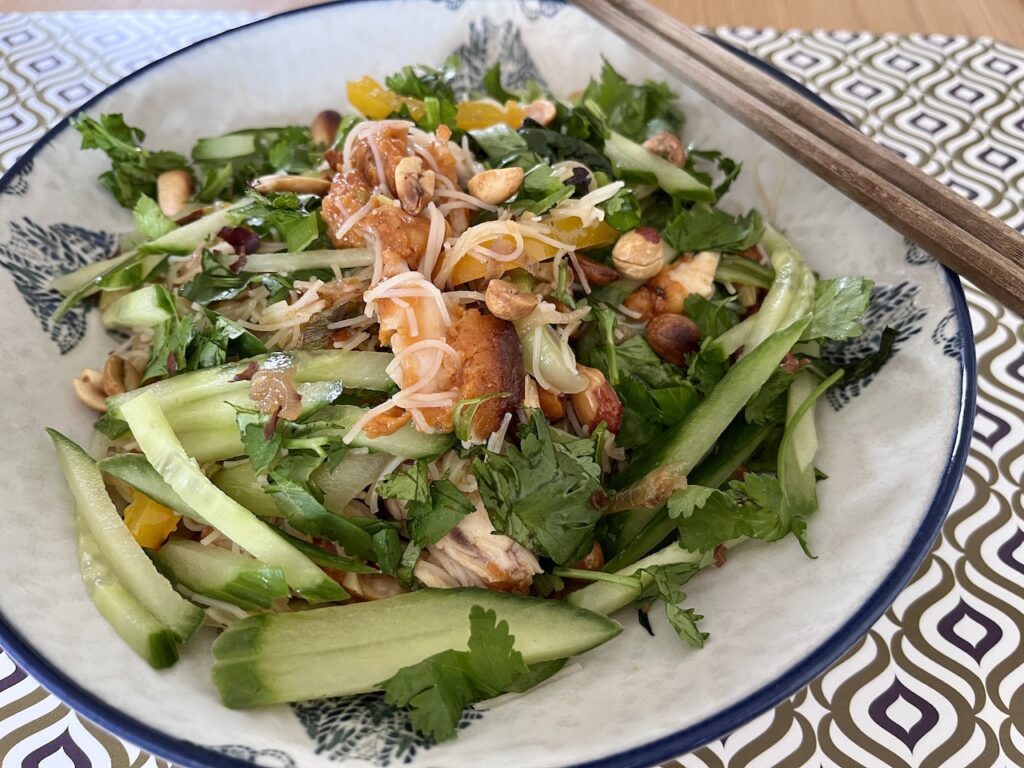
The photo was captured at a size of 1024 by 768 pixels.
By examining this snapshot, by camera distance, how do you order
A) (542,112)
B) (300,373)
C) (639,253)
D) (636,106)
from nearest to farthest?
1. (300,373)
2. (639,253)
3. (542,112)
4. (636,106)

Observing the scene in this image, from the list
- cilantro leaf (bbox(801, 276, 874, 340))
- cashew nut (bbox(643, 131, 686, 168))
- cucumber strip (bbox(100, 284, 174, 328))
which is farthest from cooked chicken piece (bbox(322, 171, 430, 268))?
cilantro leaf (bbox(801, 276, 874, 340))

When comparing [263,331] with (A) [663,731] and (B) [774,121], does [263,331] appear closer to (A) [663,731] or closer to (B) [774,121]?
(A) [663,731]

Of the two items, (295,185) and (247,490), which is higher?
(295,185)

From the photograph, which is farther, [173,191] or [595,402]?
[173,191]

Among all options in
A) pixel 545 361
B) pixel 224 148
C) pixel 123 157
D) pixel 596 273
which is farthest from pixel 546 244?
pixel 123 157

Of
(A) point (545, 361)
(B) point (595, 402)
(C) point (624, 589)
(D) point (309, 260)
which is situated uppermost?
(D) point (309, 260)

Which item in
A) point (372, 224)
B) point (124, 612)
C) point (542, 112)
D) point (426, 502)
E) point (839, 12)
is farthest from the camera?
point (839, 12)

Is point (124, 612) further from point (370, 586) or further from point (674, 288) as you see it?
point (674, 288)
